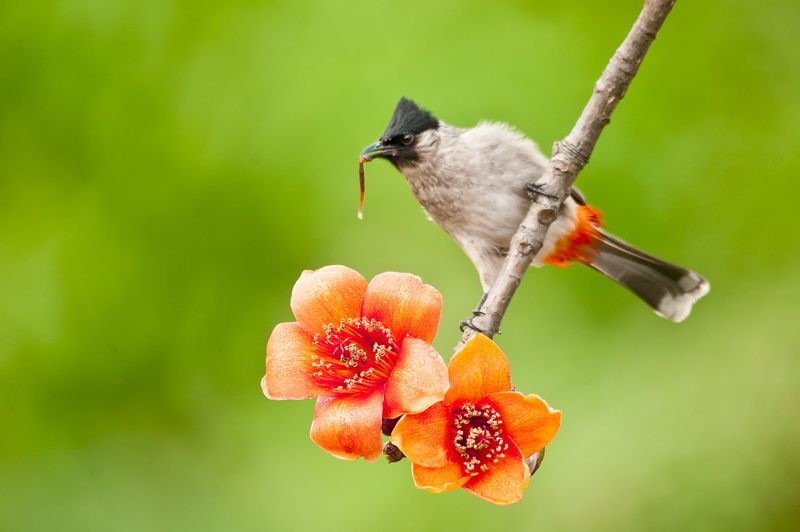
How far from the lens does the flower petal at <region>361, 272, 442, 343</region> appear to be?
1.12m

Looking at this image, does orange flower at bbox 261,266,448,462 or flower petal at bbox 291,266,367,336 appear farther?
flower petal at bbox 291,266,367,336

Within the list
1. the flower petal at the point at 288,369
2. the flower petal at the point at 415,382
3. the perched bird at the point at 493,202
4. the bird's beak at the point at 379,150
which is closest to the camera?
the flower petal at the point at 415,382

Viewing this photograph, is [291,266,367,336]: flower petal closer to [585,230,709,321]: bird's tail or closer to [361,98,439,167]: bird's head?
[361,98,439,167]: bird's head

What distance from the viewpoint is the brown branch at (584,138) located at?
1411mm

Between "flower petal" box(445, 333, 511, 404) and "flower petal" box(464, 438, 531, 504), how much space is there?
87 millimetres

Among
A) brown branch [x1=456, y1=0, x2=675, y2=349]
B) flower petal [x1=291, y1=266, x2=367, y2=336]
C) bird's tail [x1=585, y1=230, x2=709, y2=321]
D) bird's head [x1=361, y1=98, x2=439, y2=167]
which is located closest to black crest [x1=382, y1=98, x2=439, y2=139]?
bird's head [x1=361, y1=98, x2=439, y2=167]

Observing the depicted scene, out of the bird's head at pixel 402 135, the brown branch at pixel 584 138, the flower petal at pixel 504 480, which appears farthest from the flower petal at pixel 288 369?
the bird's head at pixel 402 135

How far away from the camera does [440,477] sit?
1107mm

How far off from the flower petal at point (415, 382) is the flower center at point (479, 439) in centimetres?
11

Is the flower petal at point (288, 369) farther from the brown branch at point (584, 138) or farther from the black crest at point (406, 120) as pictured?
the black crest at point (406, 120)

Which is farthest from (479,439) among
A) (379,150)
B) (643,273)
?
(643,273)

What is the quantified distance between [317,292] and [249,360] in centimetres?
154

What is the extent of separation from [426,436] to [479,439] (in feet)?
0.25

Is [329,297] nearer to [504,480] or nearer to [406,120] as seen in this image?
[504,480]
